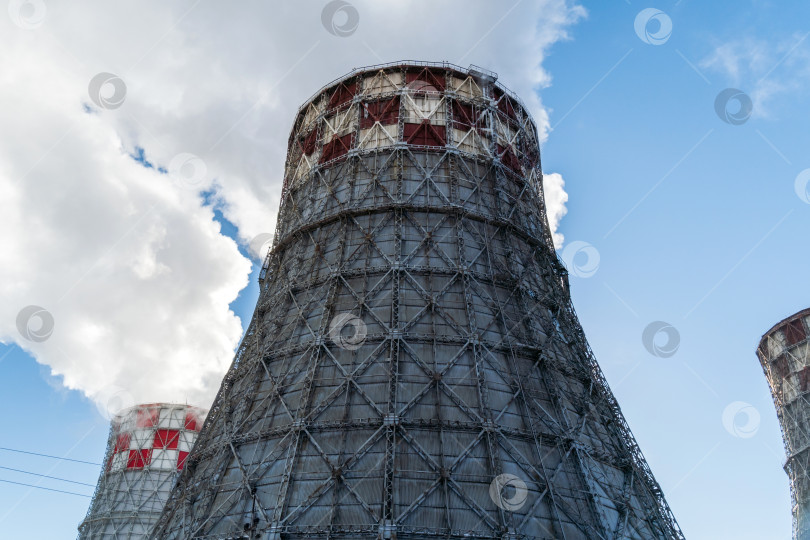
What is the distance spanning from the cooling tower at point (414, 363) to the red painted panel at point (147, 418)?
2500 centimetres

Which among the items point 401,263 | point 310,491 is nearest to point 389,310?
point 401,263

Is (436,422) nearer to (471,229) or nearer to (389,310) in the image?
(389,310)

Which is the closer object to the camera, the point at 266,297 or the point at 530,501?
the point at 530,501

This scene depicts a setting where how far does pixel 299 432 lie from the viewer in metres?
19.8

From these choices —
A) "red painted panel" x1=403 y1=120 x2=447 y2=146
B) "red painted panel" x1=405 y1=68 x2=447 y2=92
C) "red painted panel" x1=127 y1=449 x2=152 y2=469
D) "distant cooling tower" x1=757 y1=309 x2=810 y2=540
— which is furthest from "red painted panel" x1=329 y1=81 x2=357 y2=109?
"distant cooling tower" x1=757 y1=309 x2=810 y2=540

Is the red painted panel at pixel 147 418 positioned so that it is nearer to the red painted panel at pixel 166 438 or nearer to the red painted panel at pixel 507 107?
the red painted panel at pixel 166 438

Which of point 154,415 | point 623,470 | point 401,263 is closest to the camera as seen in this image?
point 623,470

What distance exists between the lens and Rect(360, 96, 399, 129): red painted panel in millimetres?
28000

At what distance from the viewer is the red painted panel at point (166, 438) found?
46500 millimetres

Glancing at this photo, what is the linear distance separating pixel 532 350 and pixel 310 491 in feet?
32.0

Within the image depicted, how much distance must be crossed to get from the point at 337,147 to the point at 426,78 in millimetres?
5592

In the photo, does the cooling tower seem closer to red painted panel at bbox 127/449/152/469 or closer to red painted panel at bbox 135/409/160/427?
red painted panel at bbox 135/409/160/427

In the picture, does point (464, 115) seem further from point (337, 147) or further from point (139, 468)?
point (139, 468)

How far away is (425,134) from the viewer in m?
27.5
